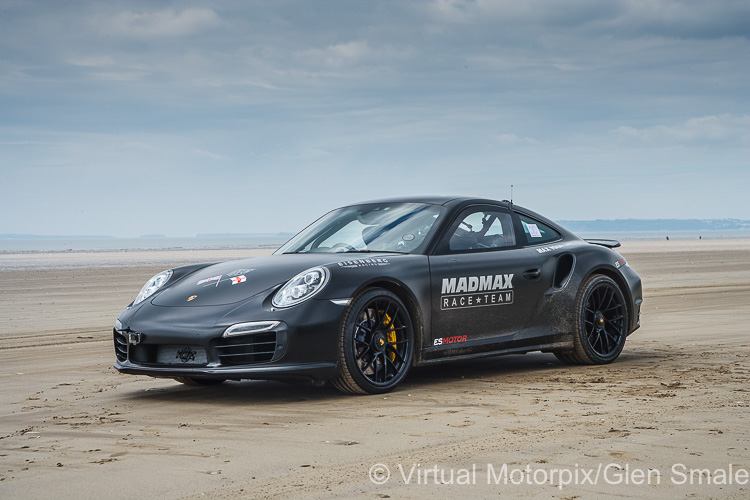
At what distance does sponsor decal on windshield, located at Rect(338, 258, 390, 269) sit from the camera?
22.6ft

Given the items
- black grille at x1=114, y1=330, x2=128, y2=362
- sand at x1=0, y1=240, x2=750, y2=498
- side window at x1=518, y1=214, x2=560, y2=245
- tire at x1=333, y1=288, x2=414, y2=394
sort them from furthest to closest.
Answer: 1. side window at x1=518, y1=214, x2=560, y2=245
2. black grille at x1=114, y1=330, x2=128, y2=362
3. tire at x1=333, y1=288, x2=414, y2=394
4. sand at x1=0, y1=240, x2=750, y2=498

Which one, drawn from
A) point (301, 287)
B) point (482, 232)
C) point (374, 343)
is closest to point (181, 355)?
point (301, 287)

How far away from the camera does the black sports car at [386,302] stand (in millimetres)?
6551

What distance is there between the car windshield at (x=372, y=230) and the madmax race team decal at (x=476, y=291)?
417 millimetres

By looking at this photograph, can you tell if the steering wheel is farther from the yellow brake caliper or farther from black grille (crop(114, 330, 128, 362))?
black grille (crop(114, 330, 128, 362))

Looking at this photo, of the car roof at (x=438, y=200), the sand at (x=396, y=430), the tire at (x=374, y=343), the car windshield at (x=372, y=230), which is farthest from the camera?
the car roof at (x=438, y=200)

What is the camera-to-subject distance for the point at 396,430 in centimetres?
553

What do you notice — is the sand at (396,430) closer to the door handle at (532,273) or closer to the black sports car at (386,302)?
the black sports car at (386,302)

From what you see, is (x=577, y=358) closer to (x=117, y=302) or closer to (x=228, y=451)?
(x=228, y=451)

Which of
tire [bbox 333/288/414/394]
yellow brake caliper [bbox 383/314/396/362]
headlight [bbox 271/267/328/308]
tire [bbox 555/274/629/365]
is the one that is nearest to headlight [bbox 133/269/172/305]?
headlight [bbox 271/267/328/308]

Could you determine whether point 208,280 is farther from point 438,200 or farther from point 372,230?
point 438,200

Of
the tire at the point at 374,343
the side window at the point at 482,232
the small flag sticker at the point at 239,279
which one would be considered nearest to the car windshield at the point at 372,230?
the side window at the point at 482,232

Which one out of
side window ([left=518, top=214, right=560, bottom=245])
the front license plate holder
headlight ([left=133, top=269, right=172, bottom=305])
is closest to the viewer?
the front license plate holder

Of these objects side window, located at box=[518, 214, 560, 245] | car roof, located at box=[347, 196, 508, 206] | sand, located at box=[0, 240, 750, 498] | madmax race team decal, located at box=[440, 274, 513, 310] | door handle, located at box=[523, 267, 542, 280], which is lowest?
sand, located at box=[0, 240, 750, 498]
